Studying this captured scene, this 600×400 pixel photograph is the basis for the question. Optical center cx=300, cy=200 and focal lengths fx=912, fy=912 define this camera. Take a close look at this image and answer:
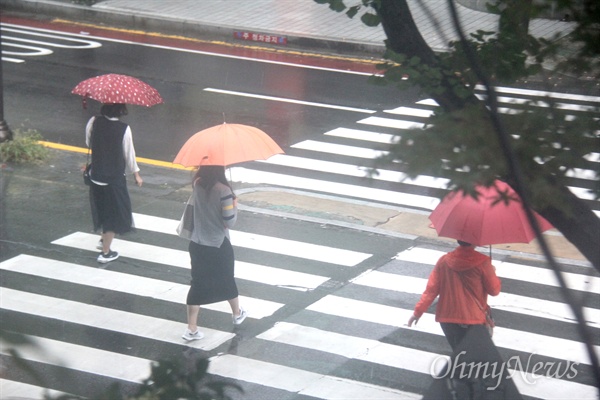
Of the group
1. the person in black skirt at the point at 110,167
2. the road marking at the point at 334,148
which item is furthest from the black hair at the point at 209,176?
the road marking at the point at 334,148

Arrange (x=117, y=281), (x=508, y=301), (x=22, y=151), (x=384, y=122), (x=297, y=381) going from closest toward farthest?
(x=297, y=381), (x=508, y=301), (x=117, y=281), (x=22, y=151), (x=384, y=122)

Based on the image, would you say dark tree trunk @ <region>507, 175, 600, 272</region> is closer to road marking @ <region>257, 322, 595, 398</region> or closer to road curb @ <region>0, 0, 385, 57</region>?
road marking @ <region>257, 322, 595, 398</region>

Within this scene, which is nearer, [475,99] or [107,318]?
[475,99]

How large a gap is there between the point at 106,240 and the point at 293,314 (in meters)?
2.29

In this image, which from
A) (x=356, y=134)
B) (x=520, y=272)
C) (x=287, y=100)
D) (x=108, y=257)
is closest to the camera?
(x=520, y=272)

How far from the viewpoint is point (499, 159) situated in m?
3.09

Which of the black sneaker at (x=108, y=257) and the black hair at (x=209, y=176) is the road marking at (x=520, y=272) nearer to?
the black hair at (x=209, y=176)

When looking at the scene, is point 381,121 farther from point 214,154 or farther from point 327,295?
point 214,154

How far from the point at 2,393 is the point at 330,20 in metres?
17.2

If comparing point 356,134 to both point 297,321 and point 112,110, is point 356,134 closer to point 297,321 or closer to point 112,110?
point 112,110

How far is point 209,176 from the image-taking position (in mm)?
7512

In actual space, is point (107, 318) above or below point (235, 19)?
below

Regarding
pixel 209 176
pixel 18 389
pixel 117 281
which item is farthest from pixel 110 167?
pixel 18 389

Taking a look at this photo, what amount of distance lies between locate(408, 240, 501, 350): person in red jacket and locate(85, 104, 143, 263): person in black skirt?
4.12m
